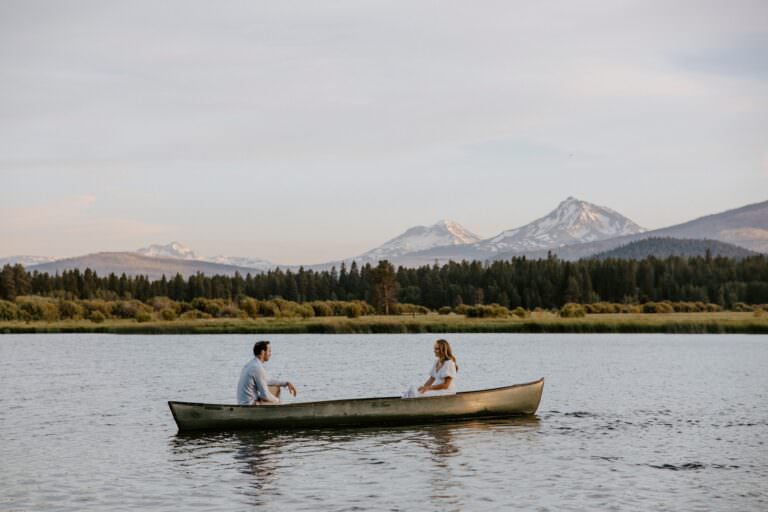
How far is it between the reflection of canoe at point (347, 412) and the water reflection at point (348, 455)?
0.31 m

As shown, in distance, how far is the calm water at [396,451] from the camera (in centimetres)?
1944

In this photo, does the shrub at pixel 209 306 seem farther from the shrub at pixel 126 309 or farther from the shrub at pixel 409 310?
the shrub at pixel 409 310

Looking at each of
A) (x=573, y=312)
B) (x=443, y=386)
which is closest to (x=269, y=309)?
(x=573, y=312)

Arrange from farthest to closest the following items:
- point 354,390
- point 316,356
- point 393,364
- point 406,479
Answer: point 316,356, point 393,364, point 354,390, point 406,479

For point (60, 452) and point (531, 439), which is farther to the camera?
point (531, 439)

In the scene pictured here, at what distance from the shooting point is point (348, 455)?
81.0 ft

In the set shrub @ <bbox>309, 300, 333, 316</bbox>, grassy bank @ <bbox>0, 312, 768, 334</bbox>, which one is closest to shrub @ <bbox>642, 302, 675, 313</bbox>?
grassy bank @ <bbox>0, 312, 768, 334</bbox>

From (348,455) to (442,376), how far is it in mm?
5659

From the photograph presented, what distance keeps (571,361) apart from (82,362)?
31601 mm

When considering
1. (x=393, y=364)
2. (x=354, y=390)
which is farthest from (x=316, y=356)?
(x=354, y=390)

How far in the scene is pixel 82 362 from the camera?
210 feet

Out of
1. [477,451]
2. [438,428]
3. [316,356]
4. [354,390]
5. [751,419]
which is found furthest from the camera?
[316,356]

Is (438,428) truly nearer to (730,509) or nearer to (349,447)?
(349,447)

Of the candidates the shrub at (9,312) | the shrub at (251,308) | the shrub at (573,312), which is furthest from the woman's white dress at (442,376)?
the shrub at (9,312)
